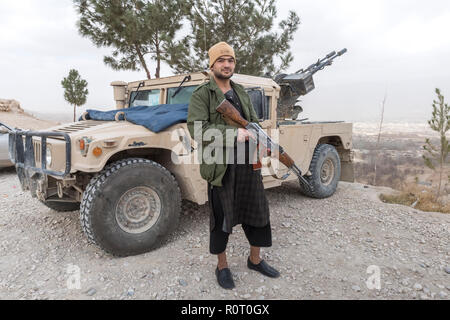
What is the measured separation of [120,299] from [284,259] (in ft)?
4.60

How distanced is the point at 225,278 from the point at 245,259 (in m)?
0.44

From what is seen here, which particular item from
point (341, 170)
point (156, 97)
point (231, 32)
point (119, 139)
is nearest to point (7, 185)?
point (156, 97)

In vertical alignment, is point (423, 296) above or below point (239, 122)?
below

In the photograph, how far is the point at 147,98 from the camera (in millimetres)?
4129

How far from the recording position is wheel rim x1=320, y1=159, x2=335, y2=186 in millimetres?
4891

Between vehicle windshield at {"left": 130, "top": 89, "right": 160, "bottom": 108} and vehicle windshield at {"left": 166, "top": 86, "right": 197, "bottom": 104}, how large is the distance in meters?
0.23

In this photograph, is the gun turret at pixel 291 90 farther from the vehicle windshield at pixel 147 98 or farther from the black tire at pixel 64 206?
the black tire at pixel 64 206

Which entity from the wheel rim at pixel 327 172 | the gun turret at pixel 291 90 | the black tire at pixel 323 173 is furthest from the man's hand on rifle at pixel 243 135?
the gun turret at pixel 291 90

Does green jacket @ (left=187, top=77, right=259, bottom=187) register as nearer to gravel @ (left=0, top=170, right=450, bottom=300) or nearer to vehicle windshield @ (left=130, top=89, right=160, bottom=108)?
gravel @ (left=0, top=170, right=450, bottom=300)

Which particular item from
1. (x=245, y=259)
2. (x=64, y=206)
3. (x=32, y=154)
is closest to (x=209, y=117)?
(x=245, y=259)

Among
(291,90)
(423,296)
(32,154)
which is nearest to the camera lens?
(423,296)

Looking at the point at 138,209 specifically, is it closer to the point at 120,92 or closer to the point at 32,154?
the point at 32,154

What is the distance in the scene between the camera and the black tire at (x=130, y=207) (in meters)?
2.64

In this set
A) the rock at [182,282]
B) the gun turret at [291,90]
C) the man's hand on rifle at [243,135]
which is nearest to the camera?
the man's hand on rifle at [243,135]
